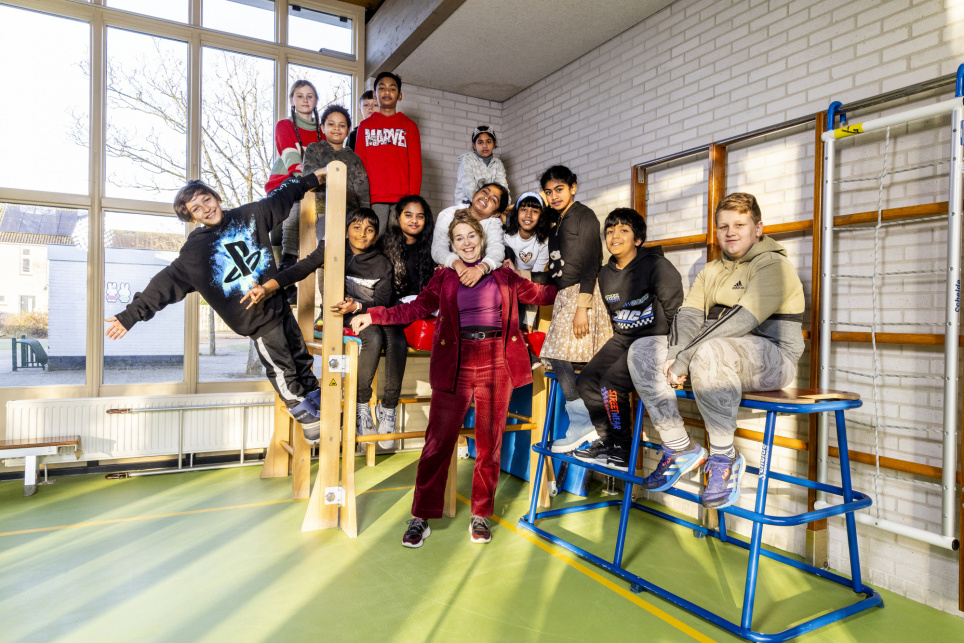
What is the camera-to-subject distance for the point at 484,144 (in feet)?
16.3

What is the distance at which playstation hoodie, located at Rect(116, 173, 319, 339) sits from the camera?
3.79 meters

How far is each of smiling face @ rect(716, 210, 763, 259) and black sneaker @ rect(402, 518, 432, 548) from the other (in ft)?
7.42

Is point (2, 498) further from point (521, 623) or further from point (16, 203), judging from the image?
point (521, 623)

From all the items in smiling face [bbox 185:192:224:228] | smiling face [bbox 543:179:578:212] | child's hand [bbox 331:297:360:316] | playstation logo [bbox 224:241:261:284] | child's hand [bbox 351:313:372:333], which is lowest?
child's hand [bbox 351:313:372:333]

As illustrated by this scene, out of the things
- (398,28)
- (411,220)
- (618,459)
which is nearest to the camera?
(618,459)

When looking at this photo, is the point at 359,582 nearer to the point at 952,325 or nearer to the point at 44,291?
the point at 952,325

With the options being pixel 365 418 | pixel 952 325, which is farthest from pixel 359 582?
pixel 952 325

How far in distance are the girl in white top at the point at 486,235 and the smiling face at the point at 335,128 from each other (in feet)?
3.95

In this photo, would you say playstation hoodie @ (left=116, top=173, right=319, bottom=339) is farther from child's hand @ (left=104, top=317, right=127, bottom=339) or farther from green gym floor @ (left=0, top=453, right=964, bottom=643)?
green gym floor @ (left=0, top=453, right=964, bottom=643)

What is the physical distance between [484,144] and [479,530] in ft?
10.5

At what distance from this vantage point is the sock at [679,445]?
2744 millimetres

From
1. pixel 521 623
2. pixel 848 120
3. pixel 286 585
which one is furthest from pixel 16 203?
pixel 848 120

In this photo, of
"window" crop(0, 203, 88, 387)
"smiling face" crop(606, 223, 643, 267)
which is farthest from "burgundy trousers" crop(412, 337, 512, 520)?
"window" crop(0, 203, 88, 387)

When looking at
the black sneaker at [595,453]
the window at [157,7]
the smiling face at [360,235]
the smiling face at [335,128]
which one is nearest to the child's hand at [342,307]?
the smiling face at [360,235]
